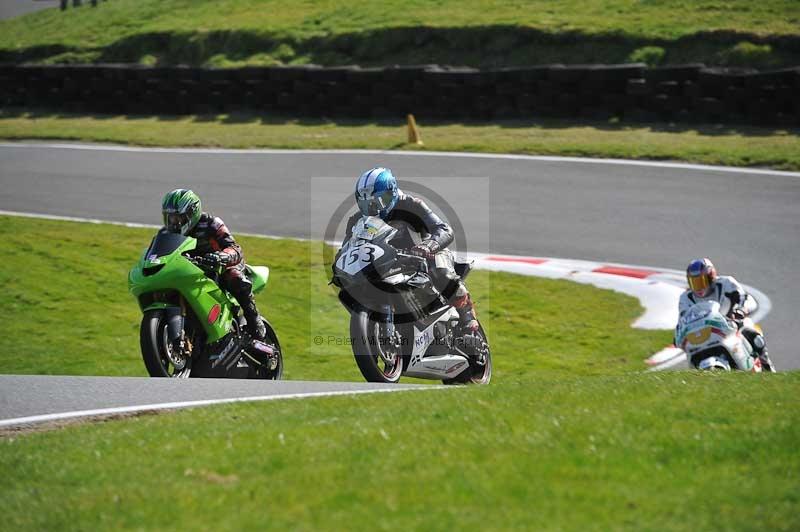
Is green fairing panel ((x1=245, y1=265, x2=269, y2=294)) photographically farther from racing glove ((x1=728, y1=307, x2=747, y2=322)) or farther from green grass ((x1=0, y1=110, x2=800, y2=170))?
green grass ((x1=0, y1=110, x2=800, y2=170))

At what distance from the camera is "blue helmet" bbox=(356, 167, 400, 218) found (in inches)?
324

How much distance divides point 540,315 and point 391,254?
4846 millimetres

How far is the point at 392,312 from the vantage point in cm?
807

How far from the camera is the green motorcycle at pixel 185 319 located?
8250 millimetres

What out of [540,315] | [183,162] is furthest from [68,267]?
[183,162]

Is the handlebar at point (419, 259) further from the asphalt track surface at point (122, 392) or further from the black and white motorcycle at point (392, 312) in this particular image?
the asphalt track surface at point (122, 392)

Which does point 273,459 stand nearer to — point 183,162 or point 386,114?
point 183,162

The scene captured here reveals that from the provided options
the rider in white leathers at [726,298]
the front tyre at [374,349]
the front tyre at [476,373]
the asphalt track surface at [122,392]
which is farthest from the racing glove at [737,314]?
the asphalt track surface at [122,392]

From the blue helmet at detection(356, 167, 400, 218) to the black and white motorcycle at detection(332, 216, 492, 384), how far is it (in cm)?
14

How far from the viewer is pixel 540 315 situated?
12.5 m

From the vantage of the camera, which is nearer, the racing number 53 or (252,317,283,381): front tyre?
the racing number 53

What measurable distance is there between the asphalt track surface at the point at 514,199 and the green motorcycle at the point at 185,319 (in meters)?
5.82

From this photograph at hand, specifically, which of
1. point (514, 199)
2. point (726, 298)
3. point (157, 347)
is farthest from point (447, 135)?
point (157, 347)

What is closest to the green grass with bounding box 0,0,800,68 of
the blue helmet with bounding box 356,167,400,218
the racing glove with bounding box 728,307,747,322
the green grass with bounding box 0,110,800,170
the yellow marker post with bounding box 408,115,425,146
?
the green grass with bounding box 0,110,800,170
